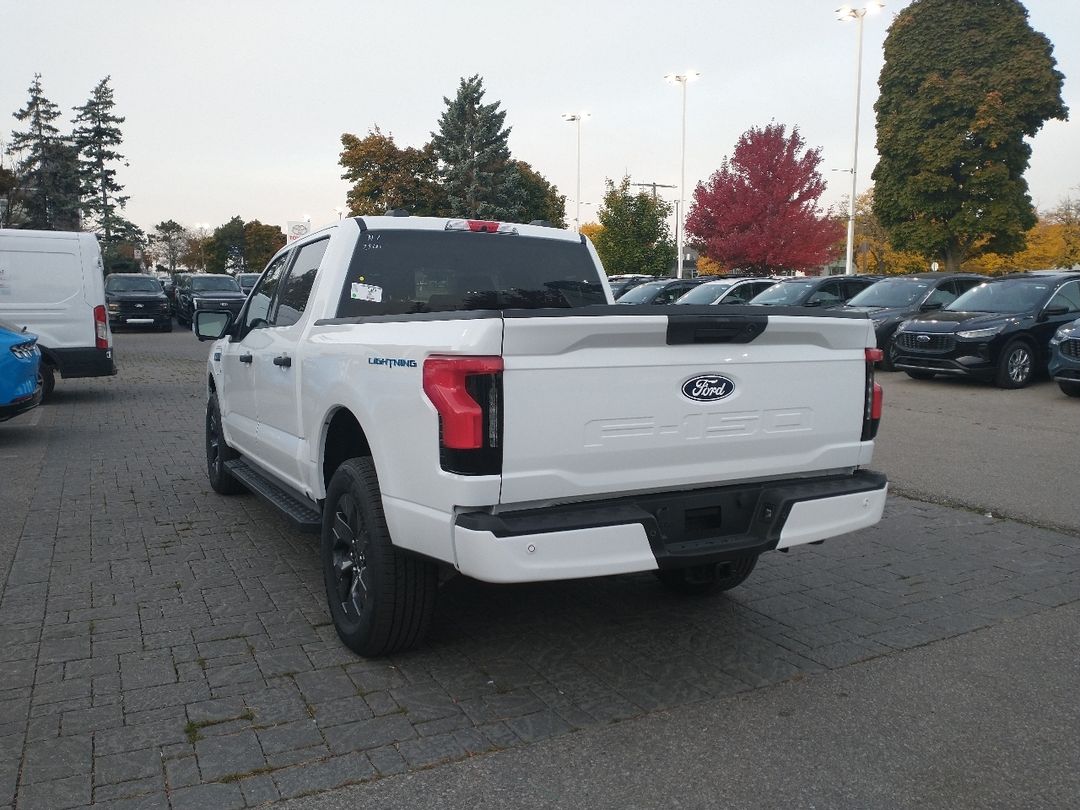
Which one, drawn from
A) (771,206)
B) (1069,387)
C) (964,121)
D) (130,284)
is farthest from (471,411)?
(964,121)

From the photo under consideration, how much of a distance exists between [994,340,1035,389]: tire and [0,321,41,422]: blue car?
13042 mm

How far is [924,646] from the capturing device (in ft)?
14.4

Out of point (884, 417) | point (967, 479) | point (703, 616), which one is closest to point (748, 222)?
point (884, 417)

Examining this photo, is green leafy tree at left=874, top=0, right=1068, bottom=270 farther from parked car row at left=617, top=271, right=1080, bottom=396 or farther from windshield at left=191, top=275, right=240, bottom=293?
windshield at left=191, top=275, right=240, bottom=293

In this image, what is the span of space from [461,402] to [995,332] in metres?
13.5

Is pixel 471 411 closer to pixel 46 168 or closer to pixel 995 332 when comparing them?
pixel 995 332

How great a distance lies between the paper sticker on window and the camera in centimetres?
501

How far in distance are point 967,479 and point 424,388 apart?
6113 millimetres

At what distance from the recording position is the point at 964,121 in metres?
37.8

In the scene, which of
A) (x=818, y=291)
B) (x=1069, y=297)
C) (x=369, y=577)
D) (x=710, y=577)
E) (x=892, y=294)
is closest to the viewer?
(x=369, y=577)

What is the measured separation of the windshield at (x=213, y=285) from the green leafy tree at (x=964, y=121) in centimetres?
2651

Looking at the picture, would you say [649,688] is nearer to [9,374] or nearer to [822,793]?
[822,793]

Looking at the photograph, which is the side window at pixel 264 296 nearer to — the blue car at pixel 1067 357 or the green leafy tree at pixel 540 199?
the blue car at pixel 1067 357

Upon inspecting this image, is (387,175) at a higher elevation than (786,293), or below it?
higher
